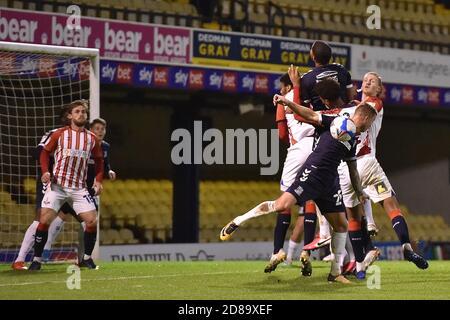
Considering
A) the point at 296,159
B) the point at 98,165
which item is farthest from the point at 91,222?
the point at 296,159

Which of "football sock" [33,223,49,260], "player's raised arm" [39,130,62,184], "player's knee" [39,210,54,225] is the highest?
"player's raised arm" [39,130,62,184]

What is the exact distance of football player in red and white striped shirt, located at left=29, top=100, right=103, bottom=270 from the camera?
11250 mm

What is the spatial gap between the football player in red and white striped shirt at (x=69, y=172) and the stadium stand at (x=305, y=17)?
541 centimetres

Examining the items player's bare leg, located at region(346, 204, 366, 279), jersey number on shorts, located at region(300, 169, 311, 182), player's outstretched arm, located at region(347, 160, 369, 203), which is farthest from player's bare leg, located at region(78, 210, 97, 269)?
player's outstretched arm, located at region(347, 160, 369, 203)

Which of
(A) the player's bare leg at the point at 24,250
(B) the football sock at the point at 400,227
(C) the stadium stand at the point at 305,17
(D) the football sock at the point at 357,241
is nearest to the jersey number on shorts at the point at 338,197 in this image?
(D) the football sock at the point at 357,241

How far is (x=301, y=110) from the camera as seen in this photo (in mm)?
8969

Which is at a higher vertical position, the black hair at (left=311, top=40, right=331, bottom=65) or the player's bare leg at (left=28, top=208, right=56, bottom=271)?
the black hair at (left=311, top=40, right=331, bottom=65)

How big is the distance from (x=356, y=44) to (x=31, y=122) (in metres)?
6.08

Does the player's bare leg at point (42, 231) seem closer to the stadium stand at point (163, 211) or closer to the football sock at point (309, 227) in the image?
the football sock at point (309, 227)

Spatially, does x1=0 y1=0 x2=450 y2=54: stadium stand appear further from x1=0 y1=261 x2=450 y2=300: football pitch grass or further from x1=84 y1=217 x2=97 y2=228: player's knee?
x1=0 y1=261 x2=450 y2=300: football pitch grass

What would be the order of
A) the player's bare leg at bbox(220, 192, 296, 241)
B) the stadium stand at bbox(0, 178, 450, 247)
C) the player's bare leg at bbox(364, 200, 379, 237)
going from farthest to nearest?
A: the stadium stand at bbox(0, 178, 450, 247)
the player's bare leg at bbox(364, 200, 379, 237)
the player's bare leg at bbox(220, 192, 296, 241)

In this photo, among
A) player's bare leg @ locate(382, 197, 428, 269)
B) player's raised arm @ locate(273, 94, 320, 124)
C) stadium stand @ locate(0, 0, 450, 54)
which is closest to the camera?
player's raised arm @ locate(273, 94, 320, 124)

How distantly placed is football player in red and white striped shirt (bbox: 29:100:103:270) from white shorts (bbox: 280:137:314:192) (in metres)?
2.10
